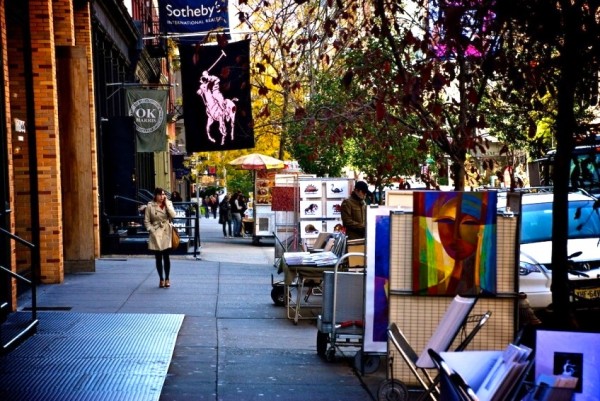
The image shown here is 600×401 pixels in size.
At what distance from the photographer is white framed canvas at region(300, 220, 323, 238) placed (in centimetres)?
2306

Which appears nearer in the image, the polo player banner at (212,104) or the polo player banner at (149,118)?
the polo player banner at (212,104)

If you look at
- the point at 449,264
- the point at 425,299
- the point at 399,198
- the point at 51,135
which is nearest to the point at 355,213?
the point at 399,198

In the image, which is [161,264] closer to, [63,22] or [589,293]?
[63,22]

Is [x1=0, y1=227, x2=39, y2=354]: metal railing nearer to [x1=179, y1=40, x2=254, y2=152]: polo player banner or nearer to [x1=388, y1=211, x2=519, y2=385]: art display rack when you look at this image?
[x1=388, y1=211, x2=519, y2=385]: art display rack

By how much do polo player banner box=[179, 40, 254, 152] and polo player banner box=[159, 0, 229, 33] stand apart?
132 inches

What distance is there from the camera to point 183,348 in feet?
37.6

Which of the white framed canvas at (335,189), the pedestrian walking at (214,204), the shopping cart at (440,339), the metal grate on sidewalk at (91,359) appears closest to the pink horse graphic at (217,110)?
the white framed canvas at (335,189)

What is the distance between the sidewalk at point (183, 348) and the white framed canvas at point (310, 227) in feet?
12.5

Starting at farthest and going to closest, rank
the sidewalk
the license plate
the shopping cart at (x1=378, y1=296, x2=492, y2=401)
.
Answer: the license plate → the sidewalk → the shopping cart at (x1=378, y1=296, x2=492, y2=401)

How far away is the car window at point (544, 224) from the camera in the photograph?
45.0 ft

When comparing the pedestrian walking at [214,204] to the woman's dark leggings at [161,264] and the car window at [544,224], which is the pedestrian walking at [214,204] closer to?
the woman's dark leggings at [161,264]

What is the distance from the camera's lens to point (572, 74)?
590 centimetres

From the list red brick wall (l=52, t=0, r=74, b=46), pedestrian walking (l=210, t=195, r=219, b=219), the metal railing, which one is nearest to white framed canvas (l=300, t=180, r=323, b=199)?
red brick wall (l=52, t=0, r=74, b=46)

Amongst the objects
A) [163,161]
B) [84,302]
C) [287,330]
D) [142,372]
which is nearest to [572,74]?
[142,372]
